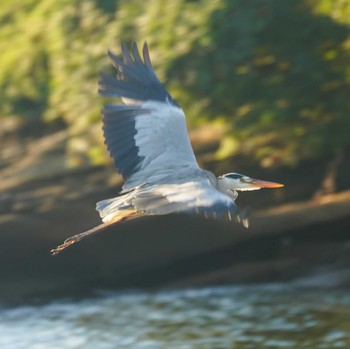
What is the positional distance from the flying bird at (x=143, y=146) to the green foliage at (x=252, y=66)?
126 inches

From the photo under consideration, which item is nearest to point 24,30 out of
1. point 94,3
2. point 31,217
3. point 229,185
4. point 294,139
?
point 94,3

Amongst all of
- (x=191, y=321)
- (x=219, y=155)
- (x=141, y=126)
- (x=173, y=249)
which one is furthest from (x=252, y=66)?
(x=141, y=126)

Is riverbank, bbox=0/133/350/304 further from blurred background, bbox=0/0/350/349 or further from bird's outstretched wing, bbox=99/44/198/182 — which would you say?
bird's outstretched wing, bbox=99/44/198/182

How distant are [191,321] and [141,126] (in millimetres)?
3474

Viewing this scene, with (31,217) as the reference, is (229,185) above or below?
below

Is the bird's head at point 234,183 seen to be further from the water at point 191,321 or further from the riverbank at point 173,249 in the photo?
the riverbank at point 173,249

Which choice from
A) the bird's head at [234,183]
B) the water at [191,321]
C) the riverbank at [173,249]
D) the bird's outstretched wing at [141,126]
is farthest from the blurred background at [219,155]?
the bird's head at [234,183]

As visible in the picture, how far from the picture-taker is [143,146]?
7.32 metres

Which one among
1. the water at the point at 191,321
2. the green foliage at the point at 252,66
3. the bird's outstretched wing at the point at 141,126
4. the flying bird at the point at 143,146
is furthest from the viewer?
the green foliage at the point at 252,66

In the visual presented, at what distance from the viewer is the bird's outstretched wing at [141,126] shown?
7238mm

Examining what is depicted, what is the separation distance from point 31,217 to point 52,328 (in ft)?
4.52

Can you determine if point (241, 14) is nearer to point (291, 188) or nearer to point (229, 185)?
point (291, 188)

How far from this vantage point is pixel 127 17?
11.4 metres

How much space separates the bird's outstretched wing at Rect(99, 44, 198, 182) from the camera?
7.24 m
